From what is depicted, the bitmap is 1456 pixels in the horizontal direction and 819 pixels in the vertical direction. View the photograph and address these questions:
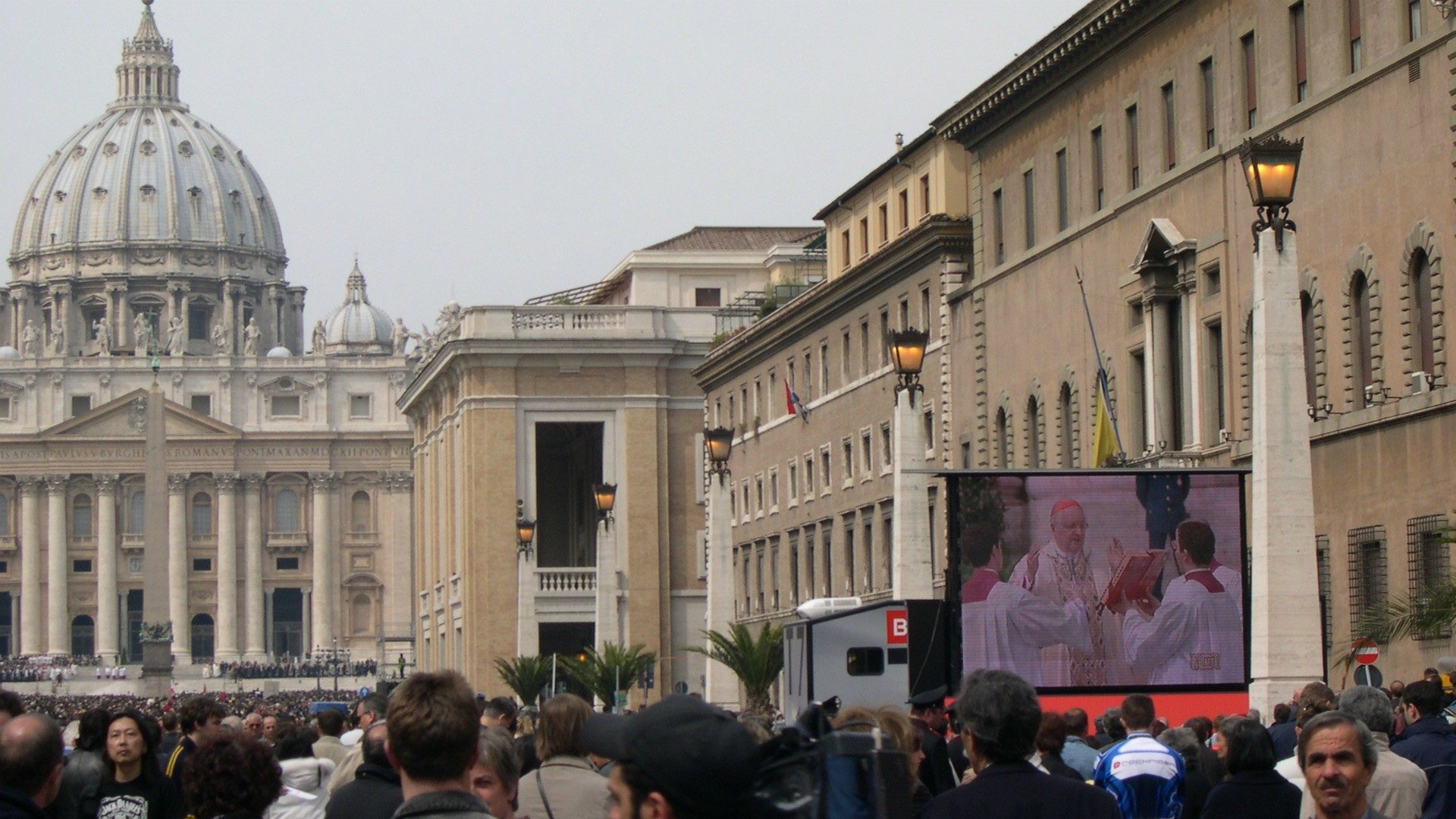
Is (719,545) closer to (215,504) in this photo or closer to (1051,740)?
(1051,740)

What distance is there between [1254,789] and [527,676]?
5099 cm

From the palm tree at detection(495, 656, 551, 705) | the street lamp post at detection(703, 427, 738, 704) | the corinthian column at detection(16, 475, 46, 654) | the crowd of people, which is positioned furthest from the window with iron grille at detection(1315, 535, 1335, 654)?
the corinthian column at detection(16, 475, 46, 654)

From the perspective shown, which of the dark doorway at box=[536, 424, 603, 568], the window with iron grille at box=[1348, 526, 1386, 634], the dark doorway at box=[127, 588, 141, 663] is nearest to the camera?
the window with iron grille at box=[1348, 526, 1386, 634]

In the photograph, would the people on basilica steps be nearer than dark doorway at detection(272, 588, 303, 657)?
Yes

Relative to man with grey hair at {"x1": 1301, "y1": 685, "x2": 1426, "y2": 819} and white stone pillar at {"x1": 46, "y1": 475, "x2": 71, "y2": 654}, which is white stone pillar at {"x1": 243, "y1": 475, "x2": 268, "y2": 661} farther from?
man with grey hair at {"x1": 1301, "y1": 685, "x2": 1426, "y2": 819}

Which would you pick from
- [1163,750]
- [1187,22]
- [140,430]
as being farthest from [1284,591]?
Answer: [140,430]

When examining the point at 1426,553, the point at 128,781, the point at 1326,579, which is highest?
the point at 1426,553

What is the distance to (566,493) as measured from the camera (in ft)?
323

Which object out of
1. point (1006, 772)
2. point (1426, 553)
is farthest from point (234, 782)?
point (1426, 553)

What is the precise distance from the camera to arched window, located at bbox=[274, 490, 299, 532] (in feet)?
549

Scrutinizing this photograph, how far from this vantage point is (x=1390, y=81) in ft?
100

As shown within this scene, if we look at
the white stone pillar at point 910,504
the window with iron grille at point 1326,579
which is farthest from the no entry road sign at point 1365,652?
the window with iron grille at point 1326,579

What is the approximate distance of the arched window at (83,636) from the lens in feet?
547

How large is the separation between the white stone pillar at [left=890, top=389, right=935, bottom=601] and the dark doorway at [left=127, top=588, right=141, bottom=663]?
141m
